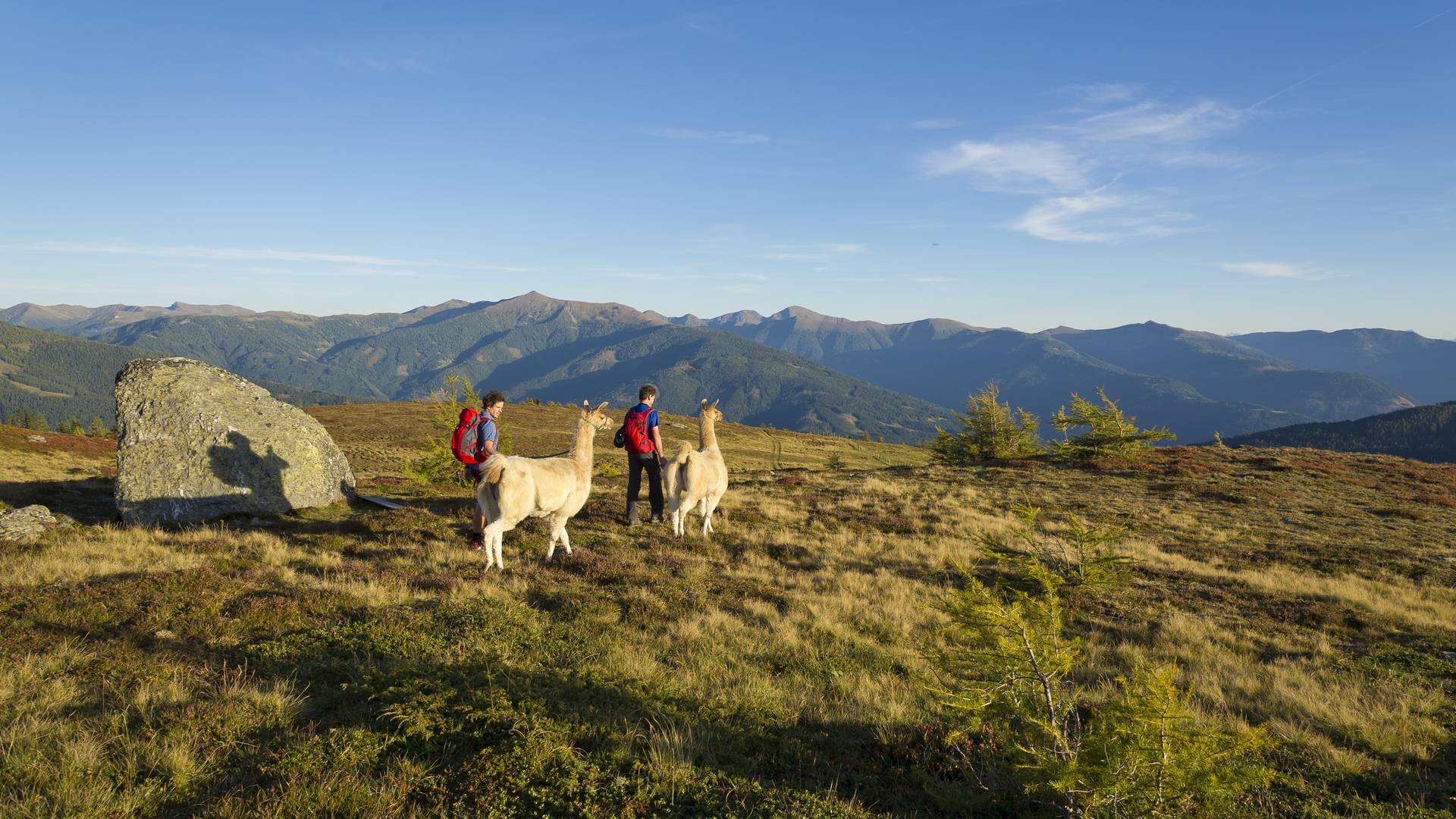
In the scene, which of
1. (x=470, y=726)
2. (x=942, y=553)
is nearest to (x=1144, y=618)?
(x=942, y=553)

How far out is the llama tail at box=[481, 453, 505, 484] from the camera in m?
10.0

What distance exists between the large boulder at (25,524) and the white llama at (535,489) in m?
8.47

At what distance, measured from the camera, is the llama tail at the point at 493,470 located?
1002cm

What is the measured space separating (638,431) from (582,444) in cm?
194

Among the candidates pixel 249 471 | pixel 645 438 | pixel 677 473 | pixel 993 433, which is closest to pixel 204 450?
pixel 249 471

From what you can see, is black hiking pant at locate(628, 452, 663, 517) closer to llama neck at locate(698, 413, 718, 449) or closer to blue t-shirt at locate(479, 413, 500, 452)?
llama neck at locate(698, 413, 718, 449)

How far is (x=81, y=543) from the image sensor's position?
1109 cm

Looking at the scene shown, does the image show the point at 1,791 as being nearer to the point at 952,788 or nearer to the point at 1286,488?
the point at 952,788

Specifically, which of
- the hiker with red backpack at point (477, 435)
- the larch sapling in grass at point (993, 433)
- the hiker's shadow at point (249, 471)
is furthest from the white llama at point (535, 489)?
the larch sapling in grass at point (993, 433)

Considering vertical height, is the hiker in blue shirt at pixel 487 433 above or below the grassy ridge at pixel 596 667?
above

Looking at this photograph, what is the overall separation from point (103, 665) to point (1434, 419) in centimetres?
29596

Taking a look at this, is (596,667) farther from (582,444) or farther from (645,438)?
(645,438)

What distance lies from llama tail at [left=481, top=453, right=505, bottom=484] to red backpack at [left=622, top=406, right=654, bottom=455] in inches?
148

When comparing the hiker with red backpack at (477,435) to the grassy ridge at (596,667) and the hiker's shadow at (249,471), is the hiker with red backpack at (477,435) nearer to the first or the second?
the grassy ridge at (596,667)
